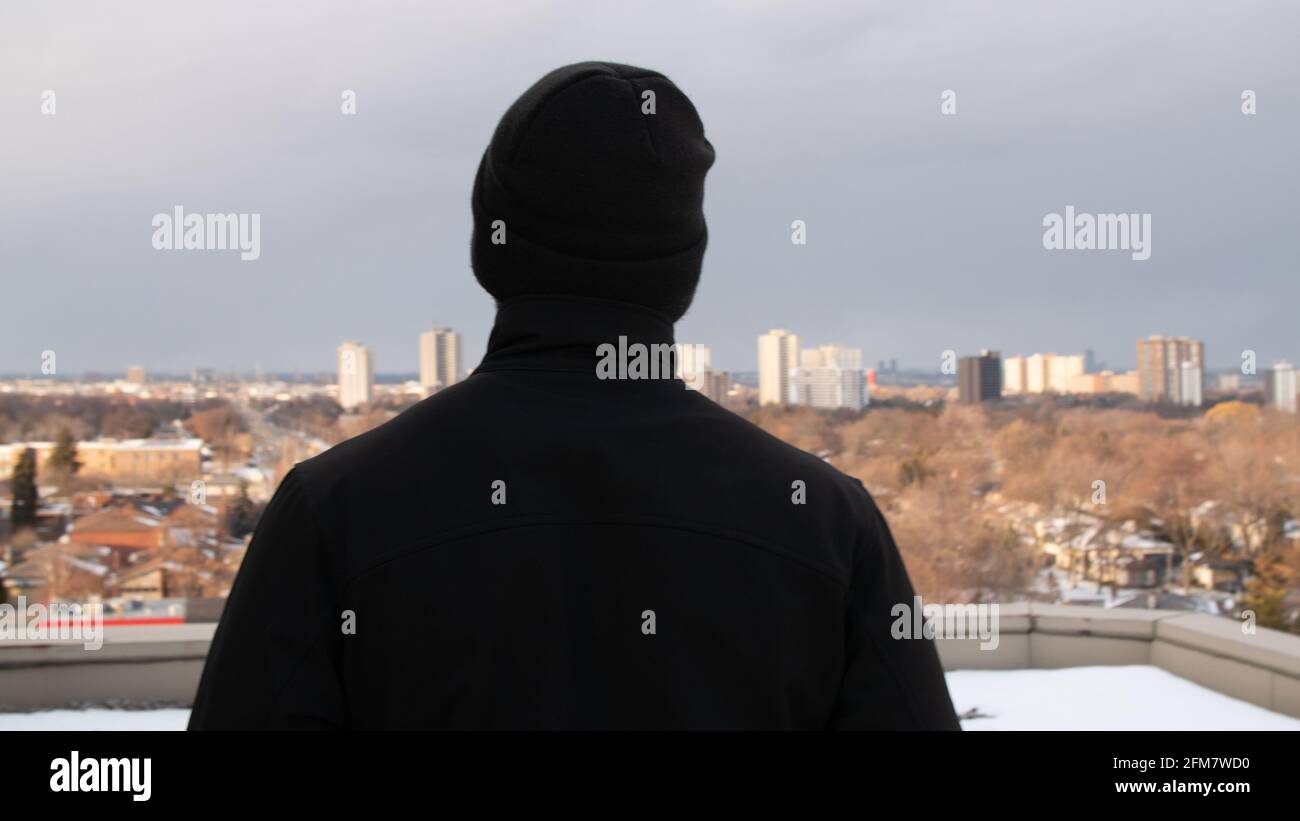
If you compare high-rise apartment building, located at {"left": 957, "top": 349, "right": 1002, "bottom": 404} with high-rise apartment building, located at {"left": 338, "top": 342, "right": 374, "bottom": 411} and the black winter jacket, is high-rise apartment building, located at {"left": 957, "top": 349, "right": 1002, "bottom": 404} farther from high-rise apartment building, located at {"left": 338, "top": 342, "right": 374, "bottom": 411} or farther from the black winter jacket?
the black winter jacket

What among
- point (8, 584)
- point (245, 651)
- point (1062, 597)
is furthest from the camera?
point (1062, 597)

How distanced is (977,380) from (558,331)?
42026mm

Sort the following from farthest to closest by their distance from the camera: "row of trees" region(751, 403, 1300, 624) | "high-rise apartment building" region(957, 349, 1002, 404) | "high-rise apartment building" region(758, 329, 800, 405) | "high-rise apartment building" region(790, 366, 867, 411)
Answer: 1. "high-rise apartment building" region(957, 349, 1002, 404)
2. "row of trees" region(751, 403, 1300, 624)
3. "high-rise apartment building" region(790, 366, 867, 411)
4. "high-rise apartment building" region(758, 329, 800, 405)

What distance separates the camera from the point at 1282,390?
143ft

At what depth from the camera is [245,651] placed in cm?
65

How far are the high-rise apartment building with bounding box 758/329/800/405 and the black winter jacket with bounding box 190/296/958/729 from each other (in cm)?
2995

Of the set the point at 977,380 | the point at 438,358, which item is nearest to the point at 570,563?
the point at 438,358

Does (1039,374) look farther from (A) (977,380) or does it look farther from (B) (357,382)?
(B) (357,382)

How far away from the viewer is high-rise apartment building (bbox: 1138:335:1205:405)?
139 feet

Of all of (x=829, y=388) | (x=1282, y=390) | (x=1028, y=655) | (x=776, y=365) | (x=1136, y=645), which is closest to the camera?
(x=1136, y=645)

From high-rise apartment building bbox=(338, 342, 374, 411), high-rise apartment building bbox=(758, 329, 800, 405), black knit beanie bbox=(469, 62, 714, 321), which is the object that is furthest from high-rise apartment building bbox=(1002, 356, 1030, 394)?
black knit beanie bbox=(469, 62, 714, 321)
